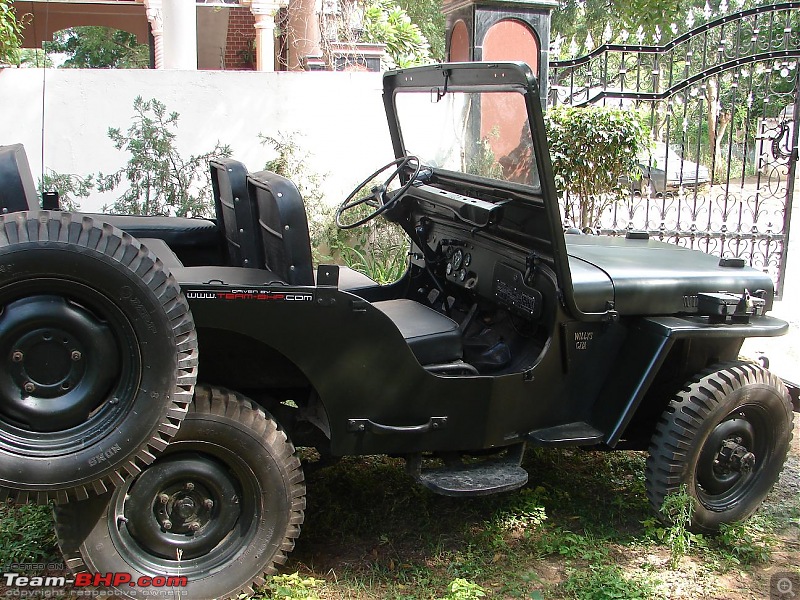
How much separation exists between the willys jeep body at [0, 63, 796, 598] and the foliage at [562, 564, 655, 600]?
42cm

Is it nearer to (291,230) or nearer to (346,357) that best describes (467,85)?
(291,230)

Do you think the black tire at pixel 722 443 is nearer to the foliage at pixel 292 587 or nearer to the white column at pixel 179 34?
the foliage at pixel 292 587

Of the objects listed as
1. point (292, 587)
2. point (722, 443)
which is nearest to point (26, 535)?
point (292, 587)

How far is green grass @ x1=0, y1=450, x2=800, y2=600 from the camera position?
11.0ft

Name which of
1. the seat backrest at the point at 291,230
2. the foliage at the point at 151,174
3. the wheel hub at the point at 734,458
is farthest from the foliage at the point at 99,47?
the wheel hub at the point at 734,458

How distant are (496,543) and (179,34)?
753 cm

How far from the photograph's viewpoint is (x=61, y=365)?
2713 mm

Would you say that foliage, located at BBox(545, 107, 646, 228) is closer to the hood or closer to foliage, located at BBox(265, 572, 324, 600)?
the hood

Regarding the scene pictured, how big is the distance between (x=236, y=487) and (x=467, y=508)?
4.06 feet

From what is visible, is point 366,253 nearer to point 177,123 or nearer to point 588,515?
point 177,123

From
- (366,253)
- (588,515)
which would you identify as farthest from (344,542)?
(366,253)

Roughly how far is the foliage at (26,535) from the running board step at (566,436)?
→ 6.45 ft

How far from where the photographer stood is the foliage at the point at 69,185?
7316 millimetres

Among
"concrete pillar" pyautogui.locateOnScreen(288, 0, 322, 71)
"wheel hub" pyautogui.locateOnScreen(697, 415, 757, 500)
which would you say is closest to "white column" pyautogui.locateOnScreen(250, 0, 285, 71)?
"concrete pillar" pyautogui.locateOnScreen(288, 0, 322, 71)
